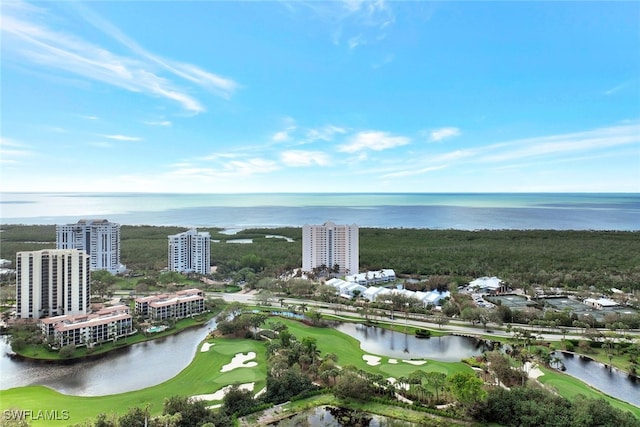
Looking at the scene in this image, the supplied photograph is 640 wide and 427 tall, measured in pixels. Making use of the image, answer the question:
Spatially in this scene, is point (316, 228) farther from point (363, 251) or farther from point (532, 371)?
point (532, 371)

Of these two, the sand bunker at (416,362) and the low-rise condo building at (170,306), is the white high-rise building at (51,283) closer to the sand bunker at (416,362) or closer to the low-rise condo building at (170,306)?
the low-rise condo building at (170,306)

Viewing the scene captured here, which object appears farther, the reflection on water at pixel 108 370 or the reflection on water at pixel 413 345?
the reflection on water at pixel 413 345

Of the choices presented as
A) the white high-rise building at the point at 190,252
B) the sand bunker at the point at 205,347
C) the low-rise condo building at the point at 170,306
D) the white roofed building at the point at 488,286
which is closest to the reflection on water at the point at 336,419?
the sand bunker at the point at 205,347

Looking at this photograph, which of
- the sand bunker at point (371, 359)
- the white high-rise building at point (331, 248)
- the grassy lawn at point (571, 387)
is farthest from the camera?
the white high-rise building at point (331, 248)

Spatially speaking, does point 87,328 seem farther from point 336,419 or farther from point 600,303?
point 600,303

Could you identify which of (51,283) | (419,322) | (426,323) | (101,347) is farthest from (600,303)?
(51,283)
